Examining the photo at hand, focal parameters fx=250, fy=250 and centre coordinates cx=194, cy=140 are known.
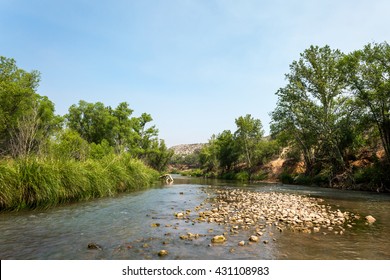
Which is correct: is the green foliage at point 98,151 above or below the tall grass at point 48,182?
above

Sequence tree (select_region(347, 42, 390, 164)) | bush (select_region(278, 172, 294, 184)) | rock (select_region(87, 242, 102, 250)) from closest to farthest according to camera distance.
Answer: rock (select_region(87, 242, 102, 250)), tree (select_region(347, 42, 390, 164)), bush (select_region(278, 172, 294, 184))

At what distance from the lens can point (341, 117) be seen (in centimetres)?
3231

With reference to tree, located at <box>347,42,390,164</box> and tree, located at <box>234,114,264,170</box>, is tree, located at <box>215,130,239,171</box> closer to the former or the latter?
tree, located at <box>234,114,264,170</box>

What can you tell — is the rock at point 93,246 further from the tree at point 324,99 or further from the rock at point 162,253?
the tree at point 324,99

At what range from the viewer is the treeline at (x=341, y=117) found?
25312 millimetres

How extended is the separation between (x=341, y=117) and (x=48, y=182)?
3331 centimetres

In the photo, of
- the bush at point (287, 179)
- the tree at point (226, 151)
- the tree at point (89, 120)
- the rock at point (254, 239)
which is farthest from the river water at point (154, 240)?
the tree at point (226, 151)

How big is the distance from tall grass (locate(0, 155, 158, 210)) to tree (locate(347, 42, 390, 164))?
85.0 feet

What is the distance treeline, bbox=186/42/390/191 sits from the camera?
25.3 meters

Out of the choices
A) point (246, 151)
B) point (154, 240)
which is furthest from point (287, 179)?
point (154, 240)

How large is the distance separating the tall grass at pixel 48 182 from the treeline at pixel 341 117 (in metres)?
25.9

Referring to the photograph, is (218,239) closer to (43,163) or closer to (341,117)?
(43,163)

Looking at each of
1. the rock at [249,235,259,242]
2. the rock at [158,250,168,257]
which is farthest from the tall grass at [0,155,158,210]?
the rock at [249,235,259,242]
